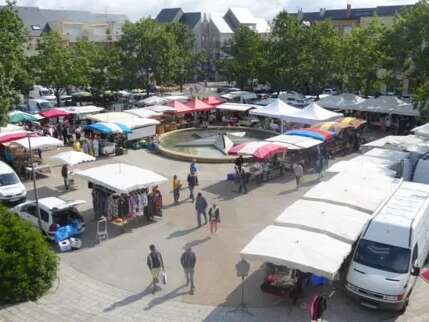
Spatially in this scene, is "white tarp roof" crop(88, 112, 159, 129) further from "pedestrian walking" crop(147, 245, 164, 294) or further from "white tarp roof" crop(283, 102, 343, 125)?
"pedestrian walking" crop(147, 245, 164, 294)

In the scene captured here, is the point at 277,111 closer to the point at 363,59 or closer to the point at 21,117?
the point at 363,59

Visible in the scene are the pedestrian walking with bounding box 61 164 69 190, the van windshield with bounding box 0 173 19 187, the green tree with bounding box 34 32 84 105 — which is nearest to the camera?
the van windshield with bounding box 0 173 19 187

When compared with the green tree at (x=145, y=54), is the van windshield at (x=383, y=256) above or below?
below

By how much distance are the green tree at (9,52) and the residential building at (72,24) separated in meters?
59.0

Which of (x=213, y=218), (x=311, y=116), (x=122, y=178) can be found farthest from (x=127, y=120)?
(x=213, y=218)

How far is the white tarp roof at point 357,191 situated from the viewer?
14.0 m

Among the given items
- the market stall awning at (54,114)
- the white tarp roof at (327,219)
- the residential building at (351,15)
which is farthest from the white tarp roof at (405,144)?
the residential building at (351,15)

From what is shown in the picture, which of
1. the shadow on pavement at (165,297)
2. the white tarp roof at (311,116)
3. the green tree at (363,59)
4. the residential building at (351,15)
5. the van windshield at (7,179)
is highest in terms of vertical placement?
the residential building at (351,15)

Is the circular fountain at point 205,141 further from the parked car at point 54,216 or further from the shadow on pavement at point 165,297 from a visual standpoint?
the shadow on pavement at point 165,297

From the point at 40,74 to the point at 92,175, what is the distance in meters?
24.9

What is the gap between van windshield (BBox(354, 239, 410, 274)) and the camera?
1172 centimetres

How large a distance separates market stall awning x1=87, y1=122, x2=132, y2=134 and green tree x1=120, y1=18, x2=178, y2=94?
17.8 metres

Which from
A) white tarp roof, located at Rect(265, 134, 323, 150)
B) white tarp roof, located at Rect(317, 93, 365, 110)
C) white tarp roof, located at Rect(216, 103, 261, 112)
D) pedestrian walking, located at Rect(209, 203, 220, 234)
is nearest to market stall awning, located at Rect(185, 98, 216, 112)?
white tarp roof, located at Rect(216, 103, 261, 112)

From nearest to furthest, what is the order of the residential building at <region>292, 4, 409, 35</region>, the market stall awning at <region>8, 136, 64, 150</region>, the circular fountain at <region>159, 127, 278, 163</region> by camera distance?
1. the market stall awning at <region>8, 136, 64, 150</region>
2. the circular fountain at <region>159, 127, 278, 163</region>
3. the residential building at <region>292, 4, 409, 35</region>
